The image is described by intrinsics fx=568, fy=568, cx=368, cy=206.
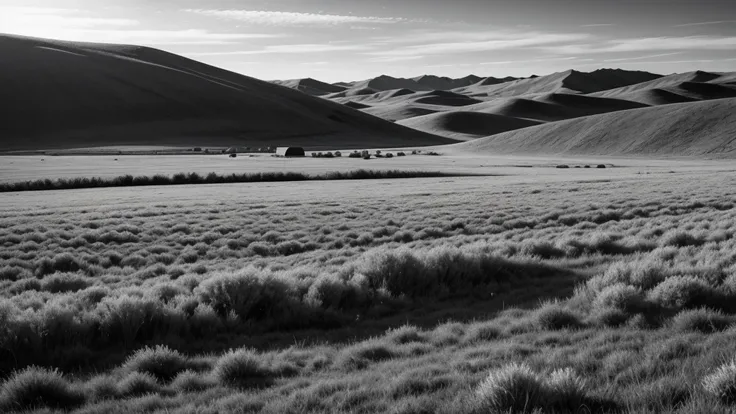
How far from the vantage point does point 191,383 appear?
646 centimetres

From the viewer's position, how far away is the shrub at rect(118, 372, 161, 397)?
6343mm

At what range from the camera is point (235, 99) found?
182875 millimetres

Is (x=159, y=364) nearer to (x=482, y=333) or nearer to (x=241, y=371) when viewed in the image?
(x=241, y=371)

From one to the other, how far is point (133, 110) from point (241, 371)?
167796 millimetres

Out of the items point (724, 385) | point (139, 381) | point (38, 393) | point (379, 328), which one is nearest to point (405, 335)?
point (379, 328)

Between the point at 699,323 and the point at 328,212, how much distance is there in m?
21.3

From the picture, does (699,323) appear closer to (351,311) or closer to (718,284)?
(718,284)

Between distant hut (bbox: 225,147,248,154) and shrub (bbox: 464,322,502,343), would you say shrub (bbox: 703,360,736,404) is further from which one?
distant hut (bbox: 225,147,248,154)

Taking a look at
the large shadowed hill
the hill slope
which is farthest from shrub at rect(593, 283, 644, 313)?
the large shadowed hill

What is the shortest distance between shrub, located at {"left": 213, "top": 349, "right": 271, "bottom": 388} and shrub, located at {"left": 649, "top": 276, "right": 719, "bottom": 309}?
19.3ft

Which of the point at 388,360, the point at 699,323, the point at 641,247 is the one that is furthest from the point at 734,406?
the point at 641,247

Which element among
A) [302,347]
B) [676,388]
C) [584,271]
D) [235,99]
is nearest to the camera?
[676,388]

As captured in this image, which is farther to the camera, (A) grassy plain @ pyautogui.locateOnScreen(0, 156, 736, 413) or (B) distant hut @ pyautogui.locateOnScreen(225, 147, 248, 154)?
(B) distant hut @ pyautogui.locateOnScreen(225, 147, 248, 154)

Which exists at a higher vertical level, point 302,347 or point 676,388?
point 676,388
